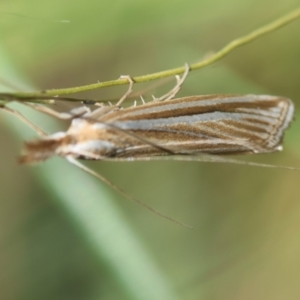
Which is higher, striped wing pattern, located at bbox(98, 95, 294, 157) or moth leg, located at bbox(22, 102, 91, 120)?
moth leg, located at bbox(22, 102, 91, 120)

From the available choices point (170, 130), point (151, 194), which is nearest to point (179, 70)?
point (170, 130)

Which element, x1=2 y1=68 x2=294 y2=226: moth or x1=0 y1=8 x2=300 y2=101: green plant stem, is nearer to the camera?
x1=0 y1=8 x2=300 y2=101: green plant stem

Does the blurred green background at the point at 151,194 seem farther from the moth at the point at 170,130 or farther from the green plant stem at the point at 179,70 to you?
the green plant stem at the point at 179,70

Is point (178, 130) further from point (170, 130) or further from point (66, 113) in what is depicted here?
point (66, 113)

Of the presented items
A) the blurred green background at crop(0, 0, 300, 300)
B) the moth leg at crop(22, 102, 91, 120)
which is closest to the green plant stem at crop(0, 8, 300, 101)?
the moth leg at crop(22, 102, 91, 120)

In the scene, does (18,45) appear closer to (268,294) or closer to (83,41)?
(83,41)

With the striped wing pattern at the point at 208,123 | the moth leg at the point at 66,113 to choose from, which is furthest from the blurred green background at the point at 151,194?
the moth leg at the point at 66,113

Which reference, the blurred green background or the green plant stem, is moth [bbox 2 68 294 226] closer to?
the green plant stem

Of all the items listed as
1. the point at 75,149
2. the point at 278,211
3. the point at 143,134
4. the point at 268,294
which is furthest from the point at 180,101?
the point at 268,294
